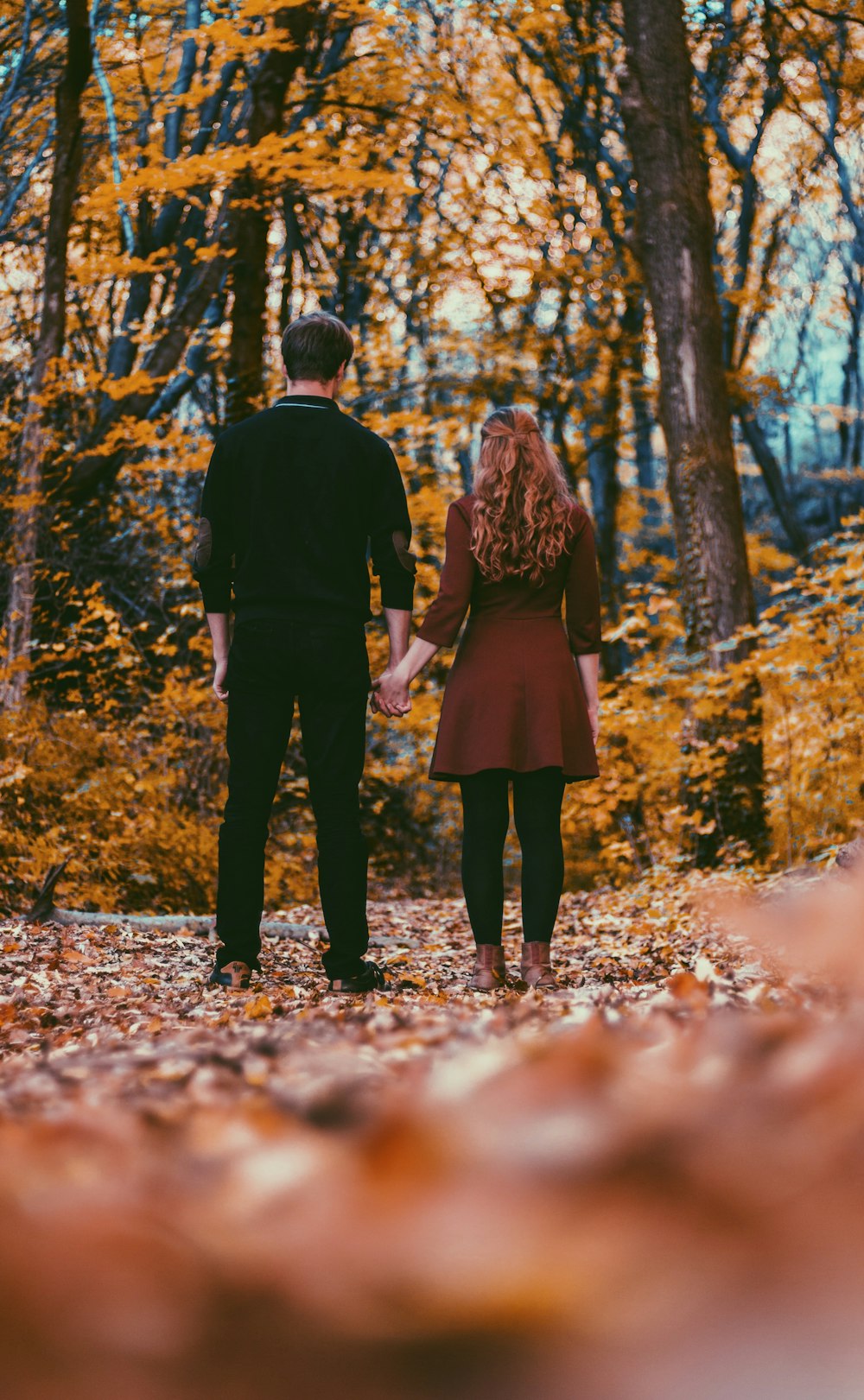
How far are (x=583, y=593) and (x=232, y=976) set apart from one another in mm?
1828

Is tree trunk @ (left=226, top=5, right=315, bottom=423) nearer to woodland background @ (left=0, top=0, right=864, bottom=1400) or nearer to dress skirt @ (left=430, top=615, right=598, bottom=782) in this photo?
woodland background @ (left=0, top=0, right=864, bottom=1400)

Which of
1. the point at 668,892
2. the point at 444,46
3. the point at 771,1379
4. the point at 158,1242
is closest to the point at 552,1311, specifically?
the point at 771,1379

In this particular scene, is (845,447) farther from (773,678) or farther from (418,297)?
(773,678)

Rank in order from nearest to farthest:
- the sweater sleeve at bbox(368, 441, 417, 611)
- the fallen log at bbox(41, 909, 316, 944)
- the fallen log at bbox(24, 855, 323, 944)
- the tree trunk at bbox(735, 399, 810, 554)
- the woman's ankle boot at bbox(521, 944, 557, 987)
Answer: the woman's ankle boot at bbox(521, 944, 557, 987) < the sweater sleeve at bbox(368, 441, 417, 611) < the fallen log at bbox(24, 855, 323, 944) < the fallen log at bbox(41, 909, 316, 944) < the tree trunk at bbox(735, 399, 810, 554)

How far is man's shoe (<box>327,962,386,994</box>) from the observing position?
12.6 ft

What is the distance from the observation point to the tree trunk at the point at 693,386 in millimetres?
7285

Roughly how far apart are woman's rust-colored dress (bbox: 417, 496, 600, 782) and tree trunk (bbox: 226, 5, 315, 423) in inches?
240

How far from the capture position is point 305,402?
4.04 metres

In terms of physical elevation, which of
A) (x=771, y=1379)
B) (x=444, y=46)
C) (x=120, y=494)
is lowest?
(x=771, y=1379)

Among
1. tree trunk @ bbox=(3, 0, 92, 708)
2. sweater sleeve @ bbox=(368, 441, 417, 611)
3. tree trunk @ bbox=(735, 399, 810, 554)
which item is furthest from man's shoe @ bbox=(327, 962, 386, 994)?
tree trunk @ bbox=(735, 399, 810, 554)

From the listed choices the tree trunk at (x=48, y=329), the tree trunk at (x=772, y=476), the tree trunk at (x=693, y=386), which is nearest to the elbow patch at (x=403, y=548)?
the tree trunk at (x=693, y=386)

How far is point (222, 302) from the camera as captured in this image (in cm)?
1010

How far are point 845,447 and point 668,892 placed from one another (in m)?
14.4

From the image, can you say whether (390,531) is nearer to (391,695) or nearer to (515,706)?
(391,695)
